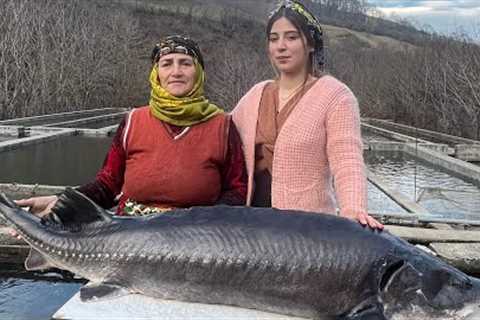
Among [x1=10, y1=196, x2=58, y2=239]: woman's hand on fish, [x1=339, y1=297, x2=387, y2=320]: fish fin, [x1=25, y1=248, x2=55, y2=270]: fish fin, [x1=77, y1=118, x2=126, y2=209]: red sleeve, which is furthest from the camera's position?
[x1=10, y1=196, x2=58, y2=239]: woman's hand on fish

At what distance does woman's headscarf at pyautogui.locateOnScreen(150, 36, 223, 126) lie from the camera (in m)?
3.08

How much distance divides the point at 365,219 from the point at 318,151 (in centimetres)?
53

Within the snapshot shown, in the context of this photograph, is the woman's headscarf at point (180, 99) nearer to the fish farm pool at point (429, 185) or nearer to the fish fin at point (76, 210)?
the fish fin at point (76, 210)

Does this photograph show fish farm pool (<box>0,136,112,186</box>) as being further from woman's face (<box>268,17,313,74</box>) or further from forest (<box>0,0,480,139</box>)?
woman's face (<box>268,17,313,74</box>)

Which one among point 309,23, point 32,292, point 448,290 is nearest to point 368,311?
point 448,290

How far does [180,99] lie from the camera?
3084mm

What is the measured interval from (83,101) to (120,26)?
43.1 ft

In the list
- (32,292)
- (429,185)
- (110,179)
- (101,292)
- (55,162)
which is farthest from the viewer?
(55,162)

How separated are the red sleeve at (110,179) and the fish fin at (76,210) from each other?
0.34 metres

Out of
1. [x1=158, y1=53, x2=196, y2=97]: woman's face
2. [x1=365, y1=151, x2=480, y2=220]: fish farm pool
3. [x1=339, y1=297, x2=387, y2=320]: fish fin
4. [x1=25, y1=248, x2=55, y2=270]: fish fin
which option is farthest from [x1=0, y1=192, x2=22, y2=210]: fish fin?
[x1=365, y1=151, x2=480, y2=220]: fish farm pool

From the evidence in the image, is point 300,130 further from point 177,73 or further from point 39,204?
point 39,204

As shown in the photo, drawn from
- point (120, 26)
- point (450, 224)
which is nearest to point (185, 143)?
point (450, 224)

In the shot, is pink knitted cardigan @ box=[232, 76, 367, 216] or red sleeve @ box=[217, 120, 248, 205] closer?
pink knitted cardigan @ box=[232, 76, 367, 216]

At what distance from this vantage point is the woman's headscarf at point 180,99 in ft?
10.1
